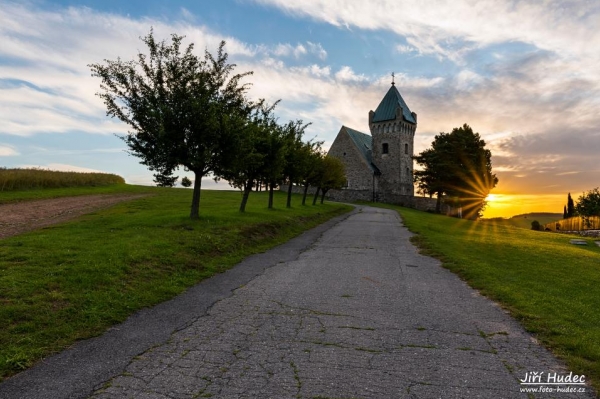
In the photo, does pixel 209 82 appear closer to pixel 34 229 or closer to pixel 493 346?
pixel 34 229

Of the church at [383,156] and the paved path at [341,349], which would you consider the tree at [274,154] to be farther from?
the church at [383,156]

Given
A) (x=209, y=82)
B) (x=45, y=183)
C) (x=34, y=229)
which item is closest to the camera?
(x=34, y=229)

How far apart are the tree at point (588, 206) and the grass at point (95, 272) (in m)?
52.2

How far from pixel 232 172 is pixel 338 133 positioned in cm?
5769

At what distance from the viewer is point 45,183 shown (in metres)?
36.1

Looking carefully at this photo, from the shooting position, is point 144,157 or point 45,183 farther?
point 45,183

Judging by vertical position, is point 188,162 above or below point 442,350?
above

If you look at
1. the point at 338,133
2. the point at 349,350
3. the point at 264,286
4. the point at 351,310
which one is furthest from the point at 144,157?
the point at 338,133

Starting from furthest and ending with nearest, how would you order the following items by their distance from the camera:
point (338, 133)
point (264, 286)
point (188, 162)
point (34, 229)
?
point (338, 133)
point (188, 162)
point (34, 229)
point (264, 286)

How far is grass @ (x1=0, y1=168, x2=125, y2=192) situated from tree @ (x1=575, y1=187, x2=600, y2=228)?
208 ft

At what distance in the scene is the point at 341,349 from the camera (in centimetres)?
575

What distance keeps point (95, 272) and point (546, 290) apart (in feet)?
38.0

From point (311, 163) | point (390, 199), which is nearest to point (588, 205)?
point (390, 199)

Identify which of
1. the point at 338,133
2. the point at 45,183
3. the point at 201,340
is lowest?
the point at 201,340
